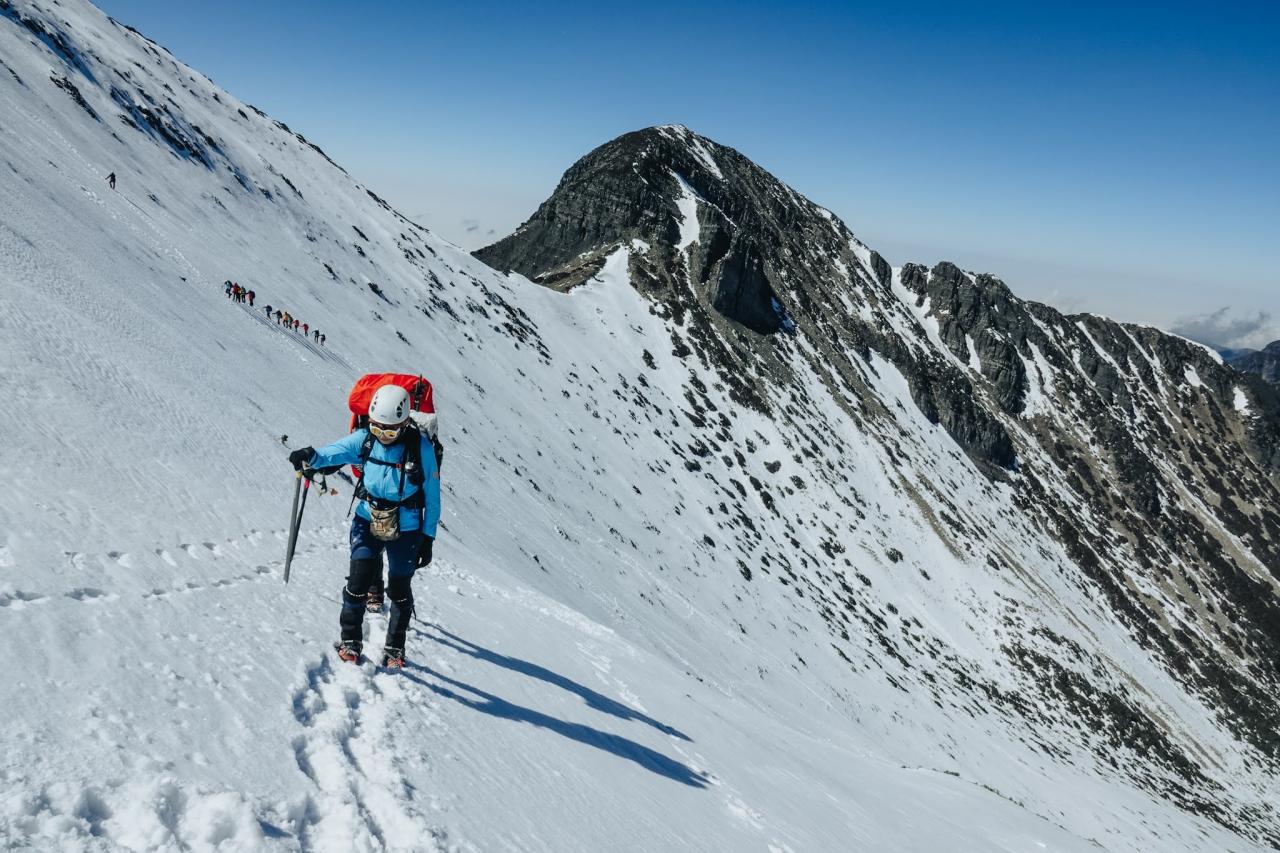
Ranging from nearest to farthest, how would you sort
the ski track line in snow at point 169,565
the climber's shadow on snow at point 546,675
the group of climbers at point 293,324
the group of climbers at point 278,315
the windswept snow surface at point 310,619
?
the windswept snow surface at point 310,619 < the ski track line in snow at point 169,565 < the climber's shadow on snow at point 546,675 < the group of climbers at point 278,315 < the group of climbers at point 293,324

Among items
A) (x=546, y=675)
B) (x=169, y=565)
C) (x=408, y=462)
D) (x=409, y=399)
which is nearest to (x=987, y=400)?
(x=546, y=675)

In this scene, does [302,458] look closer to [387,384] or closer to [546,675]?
[387,384]

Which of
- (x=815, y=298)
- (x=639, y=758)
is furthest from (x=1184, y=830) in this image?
(x=815, y=298)

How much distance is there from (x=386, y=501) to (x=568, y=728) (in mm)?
3378

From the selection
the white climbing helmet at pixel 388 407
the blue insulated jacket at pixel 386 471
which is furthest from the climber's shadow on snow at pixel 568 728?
the white climbing helmet at pixel 388 407

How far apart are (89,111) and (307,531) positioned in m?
43.5

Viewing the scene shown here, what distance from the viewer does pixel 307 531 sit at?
406 inches

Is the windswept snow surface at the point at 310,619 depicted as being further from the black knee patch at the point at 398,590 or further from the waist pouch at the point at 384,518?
the waist pouch at the point at 384,518

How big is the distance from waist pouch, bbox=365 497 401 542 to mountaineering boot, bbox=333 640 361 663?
1.06 metres

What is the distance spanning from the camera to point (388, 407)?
6.71 m

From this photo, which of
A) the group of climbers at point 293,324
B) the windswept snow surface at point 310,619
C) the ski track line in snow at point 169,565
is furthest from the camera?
the group of climbers at point 293,324

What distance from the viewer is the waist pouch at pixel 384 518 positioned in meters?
6.93

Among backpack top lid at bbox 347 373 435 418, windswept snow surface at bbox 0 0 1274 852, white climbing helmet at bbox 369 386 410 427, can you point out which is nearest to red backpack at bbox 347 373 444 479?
backpack top lid at bbox 347 373 435 418

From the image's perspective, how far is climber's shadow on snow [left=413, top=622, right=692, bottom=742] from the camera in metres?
8.52
